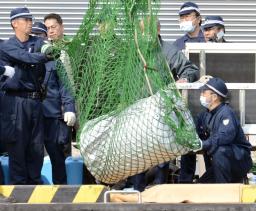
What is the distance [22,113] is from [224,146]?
1.82 m

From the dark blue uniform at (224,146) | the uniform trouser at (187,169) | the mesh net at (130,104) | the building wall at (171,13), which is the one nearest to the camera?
the mesh net at (130,104)

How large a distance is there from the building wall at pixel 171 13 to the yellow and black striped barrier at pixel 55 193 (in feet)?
18.8

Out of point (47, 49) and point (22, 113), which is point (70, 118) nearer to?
point (22, 113)

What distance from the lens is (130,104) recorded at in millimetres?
7516

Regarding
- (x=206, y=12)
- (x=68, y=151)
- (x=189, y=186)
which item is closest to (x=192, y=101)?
(x=68, y=151)

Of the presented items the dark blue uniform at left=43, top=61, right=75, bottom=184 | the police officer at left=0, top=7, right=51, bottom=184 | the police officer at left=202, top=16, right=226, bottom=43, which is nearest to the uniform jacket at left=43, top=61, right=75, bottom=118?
the dark blue uniform at left=43, top=61, right=75, bottom=184

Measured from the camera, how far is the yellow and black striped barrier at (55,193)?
731 cm

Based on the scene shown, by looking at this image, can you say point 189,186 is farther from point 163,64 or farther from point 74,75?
point 74,75

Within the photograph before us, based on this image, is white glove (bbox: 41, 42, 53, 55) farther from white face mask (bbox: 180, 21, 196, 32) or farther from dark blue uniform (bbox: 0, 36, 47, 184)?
white face mask (bbox: 180, 21, 196, 32)

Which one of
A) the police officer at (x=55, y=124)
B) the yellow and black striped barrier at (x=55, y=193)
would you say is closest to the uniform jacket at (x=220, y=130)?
the police officer at (x=55, y=124)

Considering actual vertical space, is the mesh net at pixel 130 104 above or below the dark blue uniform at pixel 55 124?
above

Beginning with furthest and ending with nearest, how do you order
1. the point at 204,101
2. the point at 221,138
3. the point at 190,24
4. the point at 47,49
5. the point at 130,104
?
the point at 190,24
the point at 204,101
the point at 221,138
the point at 47,49
the point at 130,104

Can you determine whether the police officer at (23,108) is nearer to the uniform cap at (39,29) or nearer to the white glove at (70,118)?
the white glove at (70,118)

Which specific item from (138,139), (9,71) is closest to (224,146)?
(138,139)
